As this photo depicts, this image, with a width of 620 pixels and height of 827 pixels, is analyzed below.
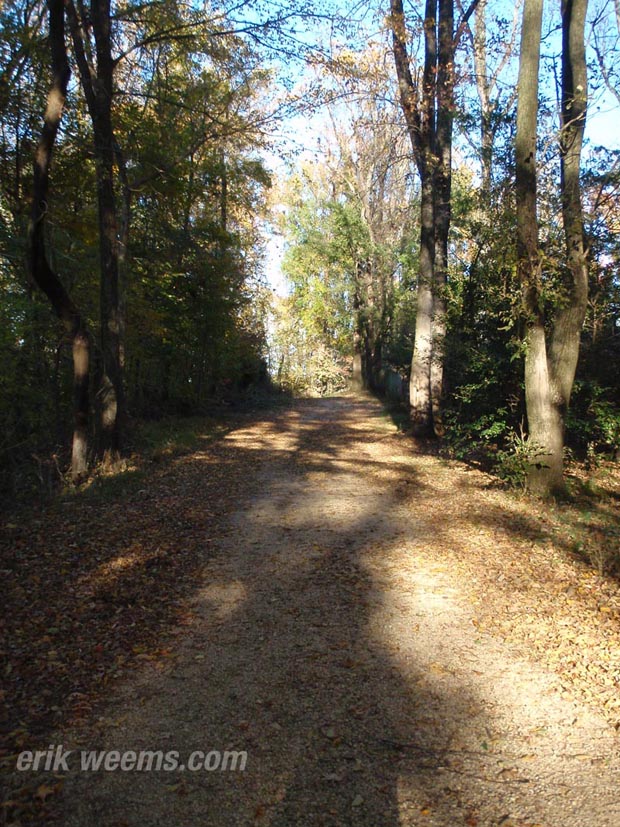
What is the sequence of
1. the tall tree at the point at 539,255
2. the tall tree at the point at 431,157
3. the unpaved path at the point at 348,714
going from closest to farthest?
1. the unpaved path at the point at 348,714
2. the tall tree at the point at 539,255
3. the tall tree at the point at 431,157

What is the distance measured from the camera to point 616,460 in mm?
10477

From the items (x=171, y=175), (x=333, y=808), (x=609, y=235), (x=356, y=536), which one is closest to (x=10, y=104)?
(x=171, y=175)

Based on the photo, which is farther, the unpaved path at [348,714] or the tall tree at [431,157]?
the tall tree at [431,157]

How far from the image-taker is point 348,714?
3.48 meters

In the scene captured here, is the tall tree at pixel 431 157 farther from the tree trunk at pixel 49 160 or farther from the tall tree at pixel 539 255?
the tree trunk at pixel 49 160

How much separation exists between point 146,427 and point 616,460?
10.5 meters

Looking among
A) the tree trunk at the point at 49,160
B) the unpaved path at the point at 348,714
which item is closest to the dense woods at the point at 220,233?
the tree trunk at the point at 49,160

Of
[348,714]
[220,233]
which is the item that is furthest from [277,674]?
[220,233]

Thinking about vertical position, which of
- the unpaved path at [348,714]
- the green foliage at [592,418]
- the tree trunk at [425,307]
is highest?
the tree trunk at [425,307]

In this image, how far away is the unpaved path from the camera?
111 inches

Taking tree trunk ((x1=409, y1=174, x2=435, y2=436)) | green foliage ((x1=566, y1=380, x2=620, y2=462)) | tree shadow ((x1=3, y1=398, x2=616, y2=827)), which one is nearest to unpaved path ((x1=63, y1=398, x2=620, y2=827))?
tree shadow ((x1=3, y1=398, x2=616, y2=827))

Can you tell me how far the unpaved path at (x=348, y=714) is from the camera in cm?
281

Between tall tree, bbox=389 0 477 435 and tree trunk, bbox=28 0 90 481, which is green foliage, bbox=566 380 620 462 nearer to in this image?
tall tree, bbox=389 0 477 435

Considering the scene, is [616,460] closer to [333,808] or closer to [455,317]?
[455,317]
